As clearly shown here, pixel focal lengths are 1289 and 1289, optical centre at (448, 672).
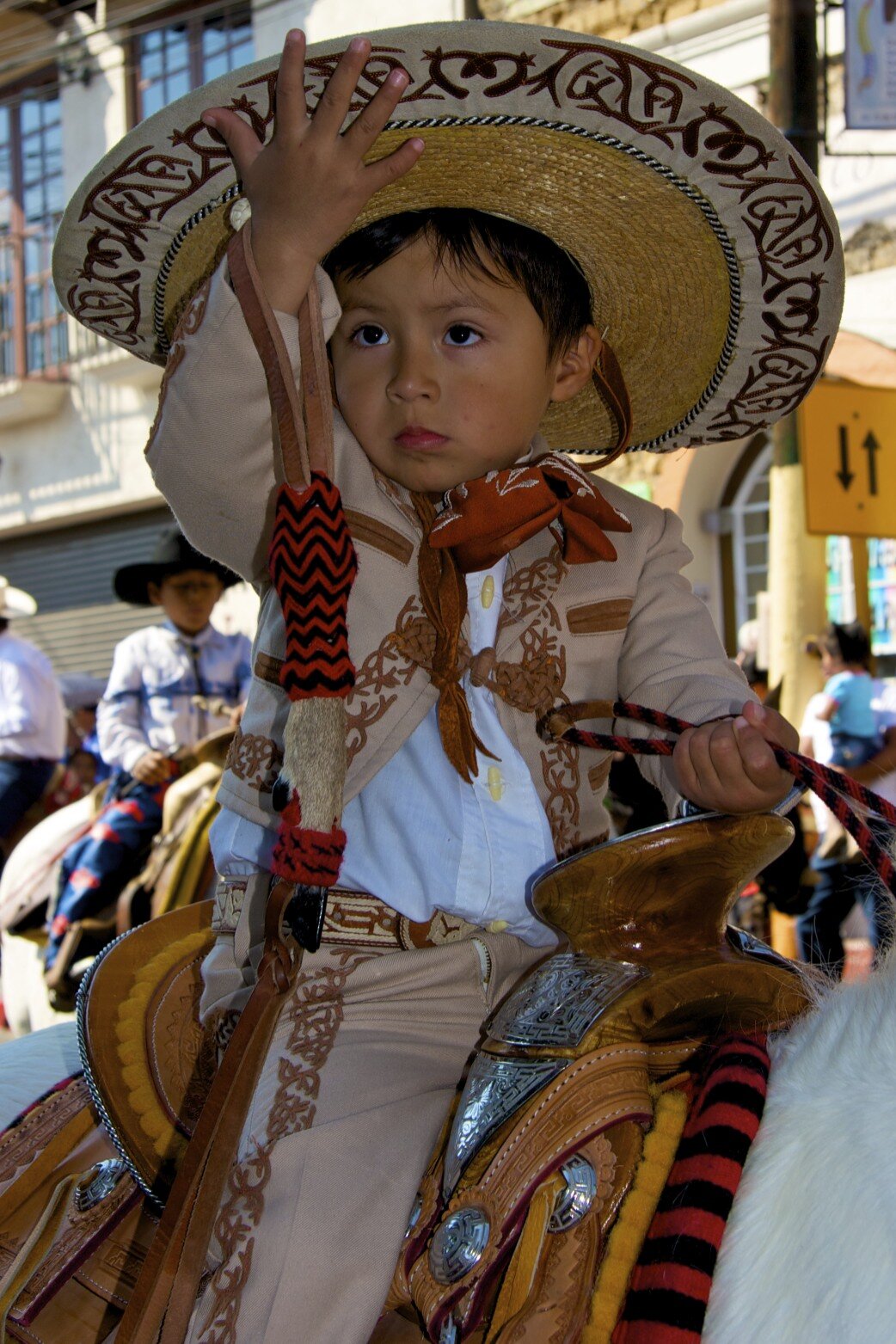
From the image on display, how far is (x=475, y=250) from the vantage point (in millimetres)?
1819

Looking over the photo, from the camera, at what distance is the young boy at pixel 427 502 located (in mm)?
1374

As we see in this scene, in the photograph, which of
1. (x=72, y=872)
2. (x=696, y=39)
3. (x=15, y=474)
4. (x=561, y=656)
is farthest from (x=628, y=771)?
(x=15, y=474)

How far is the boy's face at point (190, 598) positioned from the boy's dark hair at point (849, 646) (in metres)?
2.98

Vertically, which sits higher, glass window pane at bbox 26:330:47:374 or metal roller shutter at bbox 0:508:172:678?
glass window pane at bbox 26:330:47:374

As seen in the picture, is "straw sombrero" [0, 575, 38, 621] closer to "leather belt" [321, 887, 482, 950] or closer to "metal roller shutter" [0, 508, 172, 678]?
"metal roller shutter" [0, 508, 172, 678]

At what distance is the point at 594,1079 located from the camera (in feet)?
4.14

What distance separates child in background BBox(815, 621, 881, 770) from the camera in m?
6.05

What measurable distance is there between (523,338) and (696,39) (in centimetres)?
851

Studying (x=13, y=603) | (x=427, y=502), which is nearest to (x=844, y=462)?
(x=427, y=502)

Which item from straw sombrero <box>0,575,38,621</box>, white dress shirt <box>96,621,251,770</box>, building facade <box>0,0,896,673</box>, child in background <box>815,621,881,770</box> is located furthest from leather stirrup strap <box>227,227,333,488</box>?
building facade <box>0,0,896,673</box>

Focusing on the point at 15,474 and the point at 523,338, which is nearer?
the point at 523,338

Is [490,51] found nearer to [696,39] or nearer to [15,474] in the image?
[696,39]

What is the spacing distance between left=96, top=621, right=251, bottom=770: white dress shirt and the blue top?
9.16 ft

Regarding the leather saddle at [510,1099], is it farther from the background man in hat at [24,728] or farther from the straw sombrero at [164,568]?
the background man in hat at [24,728]
